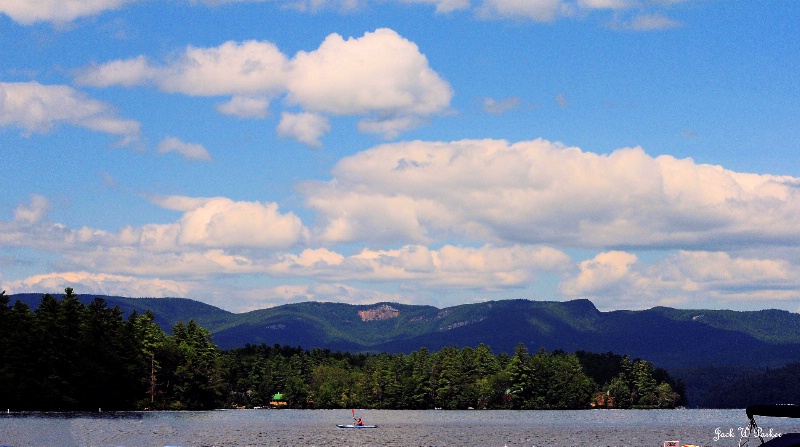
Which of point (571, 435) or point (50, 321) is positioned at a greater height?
point (50, 321)

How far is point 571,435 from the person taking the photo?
14338cm

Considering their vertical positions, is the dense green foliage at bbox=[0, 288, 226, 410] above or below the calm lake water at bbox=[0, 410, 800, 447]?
above

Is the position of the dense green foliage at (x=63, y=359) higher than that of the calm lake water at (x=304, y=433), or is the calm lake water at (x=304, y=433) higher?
the dense green foliage at (x=63, y=359)

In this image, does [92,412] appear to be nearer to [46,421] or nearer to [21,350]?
[21,350]

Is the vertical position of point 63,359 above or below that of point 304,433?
above

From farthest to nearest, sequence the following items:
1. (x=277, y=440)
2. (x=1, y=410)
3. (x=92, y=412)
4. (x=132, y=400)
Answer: (x=132, y=400) → (x=92, y=412) → (x=1, y=410) → (x=277, y=440)

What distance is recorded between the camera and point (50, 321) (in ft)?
571

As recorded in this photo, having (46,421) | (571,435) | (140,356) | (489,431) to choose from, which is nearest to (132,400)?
(140,356)

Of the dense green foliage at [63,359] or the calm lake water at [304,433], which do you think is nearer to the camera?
the calm lake water at [304,433]

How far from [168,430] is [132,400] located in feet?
212

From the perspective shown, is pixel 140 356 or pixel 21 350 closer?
pixel 21 350

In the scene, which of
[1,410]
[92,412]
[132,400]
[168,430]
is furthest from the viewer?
[132,400]

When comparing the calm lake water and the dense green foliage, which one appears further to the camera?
the dense green foliage

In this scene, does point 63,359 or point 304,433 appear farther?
point 63,359
